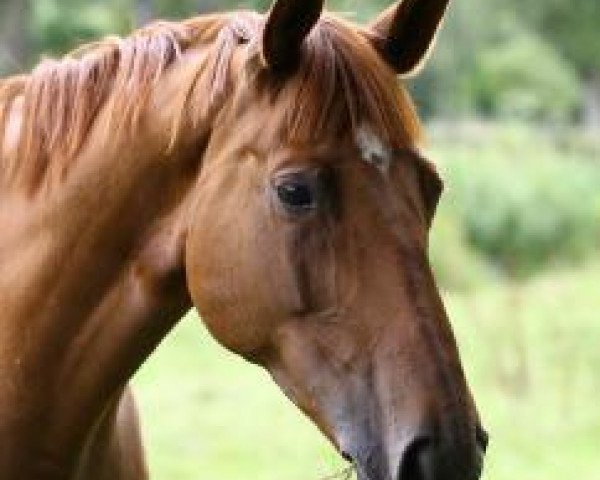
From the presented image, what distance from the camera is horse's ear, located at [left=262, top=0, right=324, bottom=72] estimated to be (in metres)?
2.27

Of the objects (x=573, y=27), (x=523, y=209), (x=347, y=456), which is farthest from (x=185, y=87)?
(x=573, y=27)

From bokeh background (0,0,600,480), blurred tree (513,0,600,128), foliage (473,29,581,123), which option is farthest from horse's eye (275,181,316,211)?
foliage (473,29,581,123)

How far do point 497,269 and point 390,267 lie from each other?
13031 mm

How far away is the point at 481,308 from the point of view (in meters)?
11.7

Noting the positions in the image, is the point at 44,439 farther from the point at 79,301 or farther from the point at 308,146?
the point at 308,146

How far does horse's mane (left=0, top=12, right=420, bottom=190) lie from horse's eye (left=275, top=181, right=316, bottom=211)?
8 cm

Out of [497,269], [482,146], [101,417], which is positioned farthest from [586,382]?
[482,146]

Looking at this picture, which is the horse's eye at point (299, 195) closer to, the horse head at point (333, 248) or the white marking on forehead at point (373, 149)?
the horse head at point (333, 248)

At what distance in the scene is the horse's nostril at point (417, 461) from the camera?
2.09 metres

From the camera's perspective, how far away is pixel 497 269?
15062 mm

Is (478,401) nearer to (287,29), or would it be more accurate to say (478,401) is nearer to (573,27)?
(287,29)

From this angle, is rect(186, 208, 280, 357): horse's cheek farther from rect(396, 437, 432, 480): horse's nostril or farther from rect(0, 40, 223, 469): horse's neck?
rect(396, 437, 432, 480): horse's nostril

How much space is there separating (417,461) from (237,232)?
18.6 inches

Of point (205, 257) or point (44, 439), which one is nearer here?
point (205, 257)
